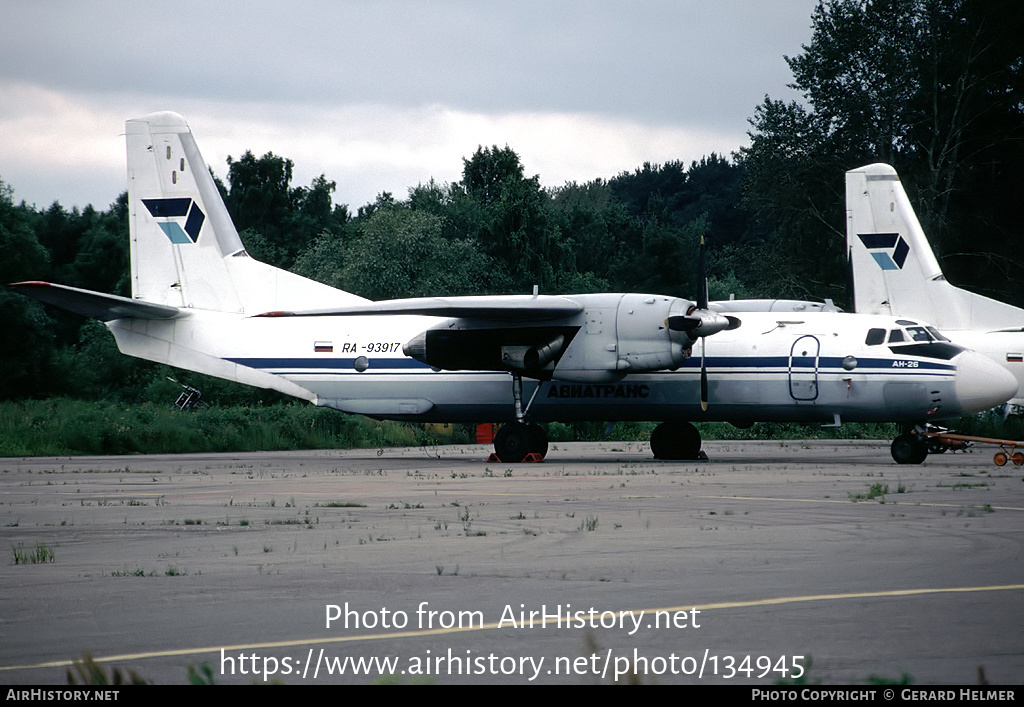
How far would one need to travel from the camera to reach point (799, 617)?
718 centimetres

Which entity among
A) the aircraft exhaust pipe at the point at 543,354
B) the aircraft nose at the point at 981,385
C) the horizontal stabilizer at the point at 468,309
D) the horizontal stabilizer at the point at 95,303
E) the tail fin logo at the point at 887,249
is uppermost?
the tail fin logo at the point at 887,249

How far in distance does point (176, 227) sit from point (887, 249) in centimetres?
1964

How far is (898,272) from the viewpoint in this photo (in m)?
34.0

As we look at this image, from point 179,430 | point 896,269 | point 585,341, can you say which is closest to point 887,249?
point 896,269

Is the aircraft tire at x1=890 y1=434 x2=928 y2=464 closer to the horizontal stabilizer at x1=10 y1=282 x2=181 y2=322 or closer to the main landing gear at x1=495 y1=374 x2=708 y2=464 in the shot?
the main landing gear at x1=495 y1=374 x2=708 y2=464

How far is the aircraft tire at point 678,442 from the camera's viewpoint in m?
29.1

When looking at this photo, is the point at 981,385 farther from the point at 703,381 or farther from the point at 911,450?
the point at 703,381

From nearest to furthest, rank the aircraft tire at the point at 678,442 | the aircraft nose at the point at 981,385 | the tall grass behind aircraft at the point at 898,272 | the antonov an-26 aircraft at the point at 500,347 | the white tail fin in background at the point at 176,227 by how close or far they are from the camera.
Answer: the aircraft nose at the point at 981,385, the antonov an-26 aircraft at the point at 500,347, the aircraft tire at the point at 678,442, the white tail fin in background at the point at 176,227, the tall grass behind aircraft at the point at 898,272

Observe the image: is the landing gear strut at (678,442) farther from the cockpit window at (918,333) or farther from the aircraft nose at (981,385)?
the aircraft nose at (981,385)

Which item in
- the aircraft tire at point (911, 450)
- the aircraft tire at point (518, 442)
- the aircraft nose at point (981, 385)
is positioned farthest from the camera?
the aircraft tire at point (518, 442)

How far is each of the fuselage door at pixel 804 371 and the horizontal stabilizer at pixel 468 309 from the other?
482cm

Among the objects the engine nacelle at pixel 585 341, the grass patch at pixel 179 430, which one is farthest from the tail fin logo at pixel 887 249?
the grass patch at pixel 179 430

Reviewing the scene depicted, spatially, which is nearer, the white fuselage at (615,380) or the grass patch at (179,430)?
the white fuselage at (615,380)
